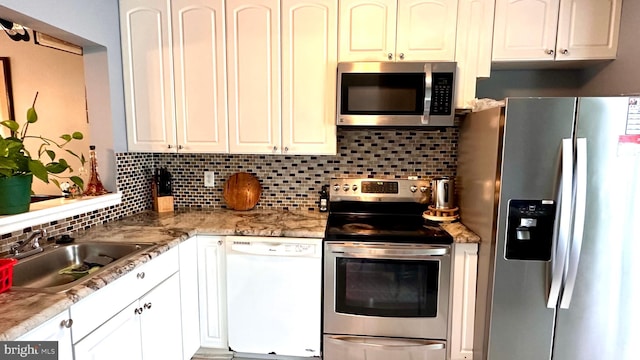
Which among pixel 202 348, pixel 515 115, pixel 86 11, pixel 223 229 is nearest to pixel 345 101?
pixel 515 115

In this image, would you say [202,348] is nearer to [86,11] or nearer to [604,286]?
[86,11]

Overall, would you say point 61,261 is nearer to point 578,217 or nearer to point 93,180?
point 93,180

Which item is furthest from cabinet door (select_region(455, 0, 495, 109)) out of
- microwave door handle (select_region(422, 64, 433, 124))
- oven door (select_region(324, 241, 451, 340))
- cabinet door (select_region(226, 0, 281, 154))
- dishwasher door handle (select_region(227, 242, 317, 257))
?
dishwasher door handle (select_region(227, 242, 317, 257))

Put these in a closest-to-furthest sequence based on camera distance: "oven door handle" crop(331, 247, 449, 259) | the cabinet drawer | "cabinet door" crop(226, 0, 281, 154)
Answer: the cabinet drawer → "oven door handle" crop(331, 247, 449, 259) → "cabinet door" crop(226, 0, 281, 154)

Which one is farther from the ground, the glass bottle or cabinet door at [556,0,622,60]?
cabinet door at [556,0,622,60]

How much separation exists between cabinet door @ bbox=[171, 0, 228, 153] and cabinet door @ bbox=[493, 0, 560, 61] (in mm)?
1693

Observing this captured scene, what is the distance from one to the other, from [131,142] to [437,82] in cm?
200

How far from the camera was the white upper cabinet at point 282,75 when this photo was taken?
2102 mm

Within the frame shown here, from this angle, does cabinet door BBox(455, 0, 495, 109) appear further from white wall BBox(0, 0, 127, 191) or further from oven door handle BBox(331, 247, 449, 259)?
white wall BBox(0, 0, 127, 191)

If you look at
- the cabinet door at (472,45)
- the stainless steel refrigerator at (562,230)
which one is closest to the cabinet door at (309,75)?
the cabinet door at (472,45)

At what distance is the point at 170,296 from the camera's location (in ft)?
5.97

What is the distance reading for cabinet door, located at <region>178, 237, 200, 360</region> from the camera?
6.37 ft

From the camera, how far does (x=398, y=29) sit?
206 centimetres

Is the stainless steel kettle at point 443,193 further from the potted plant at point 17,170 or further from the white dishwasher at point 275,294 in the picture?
the potted plant at point 17,170
